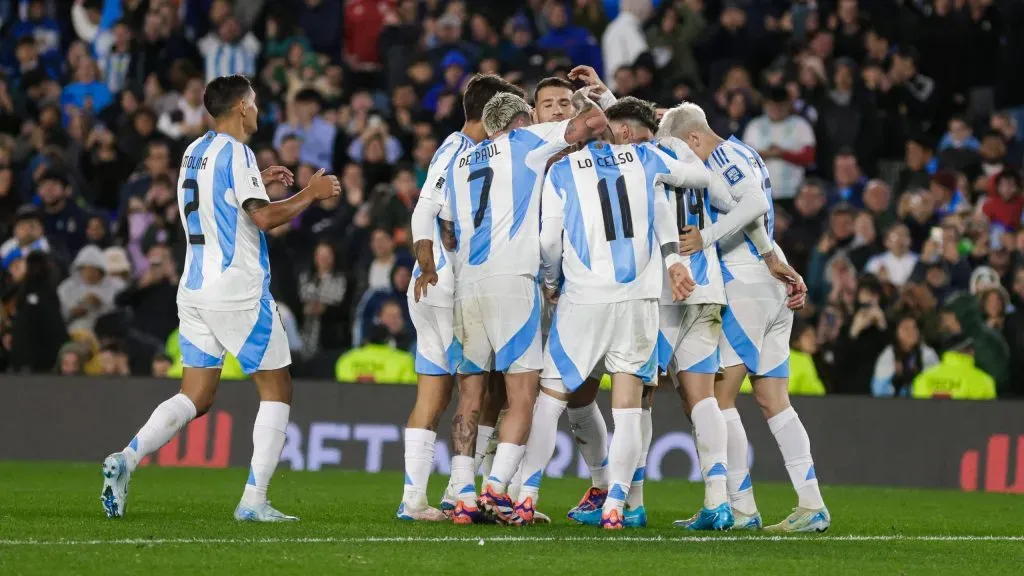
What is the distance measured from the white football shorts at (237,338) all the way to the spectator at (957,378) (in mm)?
7941

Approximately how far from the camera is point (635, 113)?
9664 millimetres

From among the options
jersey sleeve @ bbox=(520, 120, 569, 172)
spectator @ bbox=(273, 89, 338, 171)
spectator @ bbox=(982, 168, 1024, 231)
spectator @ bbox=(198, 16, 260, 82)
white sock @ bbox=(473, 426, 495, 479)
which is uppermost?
spectator @ bbox=(198, 16, 260, 82)

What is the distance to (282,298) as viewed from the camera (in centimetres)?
1781

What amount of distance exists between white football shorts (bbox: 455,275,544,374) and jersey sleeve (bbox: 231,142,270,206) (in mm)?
1287

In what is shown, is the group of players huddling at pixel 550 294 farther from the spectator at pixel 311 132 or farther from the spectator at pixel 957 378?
the spectator at pixel 311 132

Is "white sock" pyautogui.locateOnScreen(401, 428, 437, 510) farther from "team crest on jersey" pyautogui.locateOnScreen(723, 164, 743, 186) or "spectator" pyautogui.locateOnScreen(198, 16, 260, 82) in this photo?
"spectator" pyautogui.locateOnScreen(198, 16, 260, 82)

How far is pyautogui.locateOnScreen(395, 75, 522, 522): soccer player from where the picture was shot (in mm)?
9703

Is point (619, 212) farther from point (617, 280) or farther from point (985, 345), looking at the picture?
point (985, 345)

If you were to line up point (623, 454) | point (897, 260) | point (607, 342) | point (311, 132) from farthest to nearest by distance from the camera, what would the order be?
point (311, 132) → point (897, 260) → point (607, 342) → point (623, 454)

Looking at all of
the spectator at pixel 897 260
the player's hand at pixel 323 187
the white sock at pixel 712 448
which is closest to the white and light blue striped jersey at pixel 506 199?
the player's hand at pixel 323 187

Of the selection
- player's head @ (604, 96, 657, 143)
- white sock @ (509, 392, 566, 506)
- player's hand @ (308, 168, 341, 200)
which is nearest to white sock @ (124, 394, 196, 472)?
player's hand @ (308, 168, 341, 200)

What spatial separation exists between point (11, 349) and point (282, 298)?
9.07 ft

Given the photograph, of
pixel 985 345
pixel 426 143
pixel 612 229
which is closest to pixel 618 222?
pixel 612 229

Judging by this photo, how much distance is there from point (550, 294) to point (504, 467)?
52.3 inches
